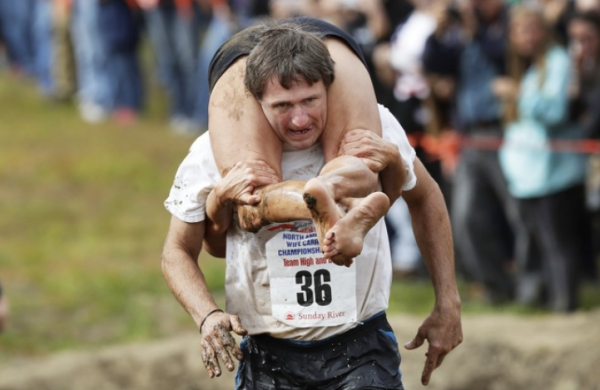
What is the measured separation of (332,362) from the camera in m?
4.64

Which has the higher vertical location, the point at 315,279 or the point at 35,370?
the point at 315,279

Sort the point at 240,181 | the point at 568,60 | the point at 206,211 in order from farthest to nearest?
the point at 568,60, the point at 206,211, the point at 240,181

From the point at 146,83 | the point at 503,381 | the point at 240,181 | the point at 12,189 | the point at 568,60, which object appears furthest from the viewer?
the point at 146,83

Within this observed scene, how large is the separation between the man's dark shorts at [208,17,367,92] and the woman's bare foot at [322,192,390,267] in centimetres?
85

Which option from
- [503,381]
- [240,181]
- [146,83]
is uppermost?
[240,181]

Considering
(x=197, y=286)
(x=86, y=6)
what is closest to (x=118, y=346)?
(x=197, y=286)

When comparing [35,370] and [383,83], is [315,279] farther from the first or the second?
[383,83]

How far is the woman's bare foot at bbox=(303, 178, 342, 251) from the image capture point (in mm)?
3896

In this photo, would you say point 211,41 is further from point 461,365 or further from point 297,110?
point 297,110

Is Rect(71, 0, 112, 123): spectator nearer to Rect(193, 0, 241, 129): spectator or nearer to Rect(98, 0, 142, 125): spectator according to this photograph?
Rect(98, 0, 142, 125): spectator

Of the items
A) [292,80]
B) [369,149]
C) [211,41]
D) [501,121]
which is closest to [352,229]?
[369,149]

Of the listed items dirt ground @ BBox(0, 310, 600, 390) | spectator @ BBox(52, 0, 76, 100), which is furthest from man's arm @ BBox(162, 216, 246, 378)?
spectator @ BBox(52, 0, 76, 100)

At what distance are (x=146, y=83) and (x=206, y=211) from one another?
1465 cm

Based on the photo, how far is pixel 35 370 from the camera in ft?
28.8
